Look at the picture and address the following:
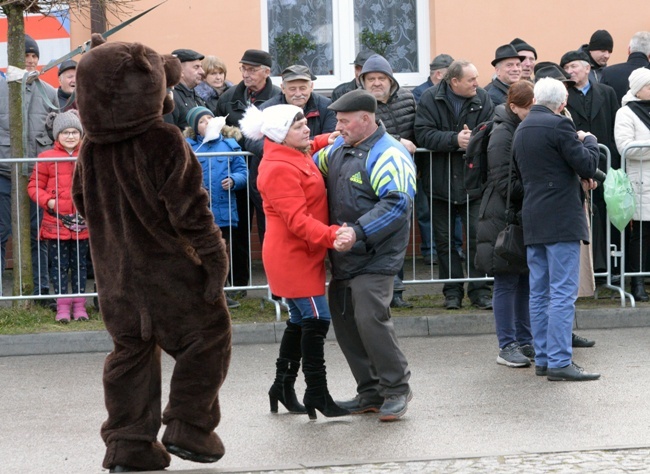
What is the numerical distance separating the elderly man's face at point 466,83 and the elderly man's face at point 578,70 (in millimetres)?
1352

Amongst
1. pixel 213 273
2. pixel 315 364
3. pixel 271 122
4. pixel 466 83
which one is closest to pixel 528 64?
pixel 466 83

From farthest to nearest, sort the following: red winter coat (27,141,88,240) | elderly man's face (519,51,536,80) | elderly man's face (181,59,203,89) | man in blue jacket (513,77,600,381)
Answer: elderly man's face (519,51,536,80), elderly man's face (181,59,203,89), red winter coat (27,141,88,240), man in blue jacket (513,77,600,381)

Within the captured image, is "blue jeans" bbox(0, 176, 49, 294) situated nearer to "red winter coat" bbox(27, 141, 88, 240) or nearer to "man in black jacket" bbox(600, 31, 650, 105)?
"red winter coat" bbox(27, 141, 88, 240)

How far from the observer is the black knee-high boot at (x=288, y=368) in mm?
7430

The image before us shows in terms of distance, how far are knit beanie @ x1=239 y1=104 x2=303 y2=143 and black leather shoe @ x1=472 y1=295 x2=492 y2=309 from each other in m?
4.03

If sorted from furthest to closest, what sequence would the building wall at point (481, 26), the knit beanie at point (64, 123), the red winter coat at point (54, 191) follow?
1. the building wall at point (481, 26)
2. the knit beanie at point (64, 123)
3. the red winter coat at point (54, 191)

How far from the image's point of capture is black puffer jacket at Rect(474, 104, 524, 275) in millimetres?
8805

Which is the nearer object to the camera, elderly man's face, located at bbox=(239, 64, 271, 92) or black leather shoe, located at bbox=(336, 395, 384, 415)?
black leather shoe, located at bbox=(336, 395, 384, 415)

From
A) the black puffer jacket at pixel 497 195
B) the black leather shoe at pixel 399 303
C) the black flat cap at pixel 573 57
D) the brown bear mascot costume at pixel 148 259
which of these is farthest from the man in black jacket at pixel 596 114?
the brown bear mascot costume at pixel 148 259

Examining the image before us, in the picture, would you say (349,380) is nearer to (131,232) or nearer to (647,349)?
(647,349)

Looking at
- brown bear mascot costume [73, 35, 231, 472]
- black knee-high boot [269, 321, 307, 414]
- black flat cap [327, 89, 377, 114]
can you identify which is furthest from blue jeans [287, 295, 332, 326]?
brown bear mascot costume [73, 35, 231, 472]

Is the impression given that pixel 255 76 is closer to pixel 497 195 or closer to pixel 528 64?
pixel 528 64

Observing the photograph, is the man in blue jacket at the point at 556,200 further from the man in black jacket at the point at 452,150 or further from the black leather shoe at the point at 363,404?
the man in black jacket at the point at 452,150

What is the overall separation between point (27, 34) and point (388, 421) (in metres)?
7.44
